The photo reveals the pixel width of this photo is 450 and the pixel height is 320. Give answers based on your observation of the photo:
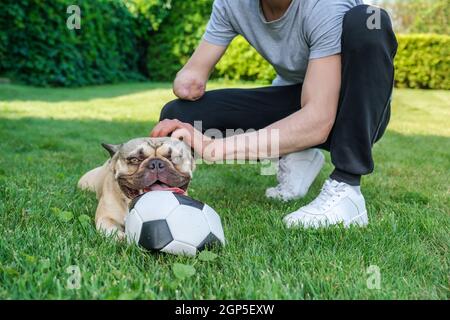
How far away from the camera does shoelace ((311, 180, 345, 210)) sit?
2453mm

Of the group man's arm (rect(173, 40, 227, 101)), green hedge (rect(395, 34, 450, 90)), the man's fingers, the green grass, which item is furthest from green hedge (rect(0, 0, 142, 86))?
the man's fingers

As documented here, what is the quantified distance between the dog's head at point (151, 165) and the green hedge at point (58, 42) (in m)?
9.19

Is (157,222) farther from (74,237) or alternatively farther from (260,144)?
(260,144)

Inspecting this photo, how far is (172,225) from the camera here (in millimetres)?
1920

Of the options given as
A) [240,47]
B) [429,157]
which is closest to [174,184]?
[429,157]

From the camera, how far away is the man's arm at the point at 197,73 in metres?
2.91

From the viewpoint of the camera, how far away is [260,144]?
250 centimetres

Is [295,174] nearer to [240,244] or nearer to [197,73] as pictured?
[197,73]

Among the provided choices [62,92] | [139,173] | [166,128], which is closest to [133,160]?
[139,173]

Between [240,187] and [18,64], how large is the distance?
921 centimetres

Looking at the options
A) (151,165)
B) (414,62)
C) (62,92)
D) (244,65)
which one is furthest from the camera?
(244,65)

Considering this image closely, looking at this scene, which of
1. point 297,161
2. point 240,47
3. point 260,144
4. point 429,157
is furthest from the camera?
point 240,47

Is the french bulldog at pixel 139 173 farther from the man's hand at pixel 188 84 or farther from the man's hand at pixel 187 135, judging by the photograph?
the man's hand at pixel 188 84

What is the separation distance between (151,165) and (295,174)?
1144 millimetres
